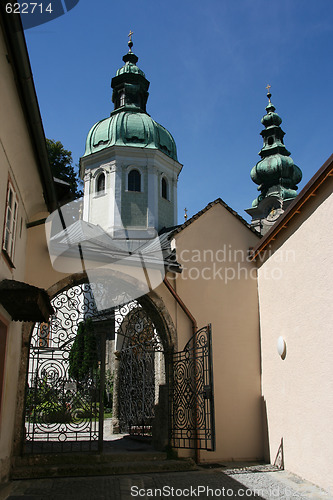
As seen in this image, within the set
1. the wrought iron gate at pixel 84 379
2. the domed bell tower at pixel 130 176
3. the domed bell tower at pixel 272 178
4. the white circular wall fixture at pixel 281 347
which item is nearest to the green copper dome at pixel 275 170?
the domed bell tower at pixel 272 178

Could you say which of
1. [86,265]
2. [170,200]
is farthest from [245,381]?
[170,200]

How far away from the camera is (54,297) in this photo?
8.82 meters

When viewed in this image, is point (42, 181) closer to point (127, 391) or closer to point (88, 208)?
point (127, 391)

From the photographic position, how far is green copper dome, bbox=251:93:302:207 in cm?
3441

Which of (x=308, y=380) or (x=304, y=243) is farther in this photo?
(x=304, y=243)

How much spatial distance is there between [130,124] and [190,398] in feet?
58.0

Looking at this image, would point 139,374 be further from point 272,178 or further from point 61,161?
point 272,178

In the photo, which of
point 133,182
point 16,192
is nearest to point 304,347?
point 16,192

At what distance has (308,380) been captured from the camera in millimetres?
7582

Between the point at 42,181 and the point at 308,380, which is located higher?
the point at 42,181

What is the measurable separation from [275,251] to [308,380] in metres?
2.81

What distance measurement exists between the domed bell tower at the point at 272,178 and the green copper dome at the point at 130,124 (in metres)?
11.2

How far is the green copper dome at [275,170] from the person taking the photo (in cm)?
3441

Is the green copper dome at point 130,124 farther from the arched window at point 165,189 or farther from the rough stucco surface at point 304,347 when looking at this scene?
the rough stucco surface at point 304,347
